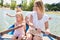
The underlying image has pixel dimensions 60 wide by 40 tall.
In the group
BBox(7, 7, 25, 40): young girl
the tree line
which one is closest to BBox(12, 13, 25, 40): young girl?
BBox(7, 7, 25, 40): young girl

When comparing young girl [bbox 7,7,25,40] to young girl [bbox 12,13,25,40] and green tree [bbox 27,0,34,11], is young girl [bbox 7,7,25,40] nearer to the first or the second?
young girl [bbox 12,13,25,40]

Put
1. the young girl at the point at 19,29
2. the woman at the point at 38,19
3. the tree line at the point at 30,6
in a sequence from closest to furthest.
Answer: the woman at the point at 38,19 → the young girl at the point at 19,29 → the tree line at the point at 30,6

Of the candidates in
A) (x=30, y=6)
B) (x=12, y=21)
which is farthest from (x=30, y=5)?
(x=12, y=21)

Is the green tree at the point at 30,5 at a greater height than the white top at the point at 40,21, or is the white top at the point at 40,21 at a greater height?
the green tree at the point at 30,5

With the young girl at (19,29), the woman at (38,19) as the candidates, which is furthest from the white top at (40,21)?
the young girl at (19,29)

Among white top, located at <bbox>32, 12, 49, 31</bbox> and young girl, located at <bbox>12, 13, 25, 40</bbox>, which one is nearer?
white top, located at <bbox>32, 12, 49, 31</bbox>

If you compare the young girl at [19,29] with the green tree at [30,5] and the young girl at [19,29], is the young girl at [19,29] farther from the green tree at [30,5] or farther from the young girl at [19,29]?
the green tree at [30,5]

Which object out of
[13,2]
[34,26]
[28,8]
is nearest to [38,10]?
[34,26]

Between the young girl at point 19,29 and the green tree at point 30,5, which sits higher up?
the green tree at point 30,5

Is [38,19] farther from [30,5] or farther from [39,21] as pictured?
[30,5]

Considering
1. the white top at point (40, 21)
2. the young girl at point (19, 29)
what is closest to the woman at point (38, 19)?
the white top at point (40, 21)

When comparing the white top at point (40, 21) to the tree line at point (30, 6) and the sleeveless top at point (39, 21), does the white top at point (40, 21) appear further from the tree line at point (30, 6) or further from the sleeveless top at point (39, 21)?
the tree line at point (30, 6)

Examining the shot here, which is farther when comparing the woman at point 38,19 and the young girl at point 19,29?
the young girl at point 19,29

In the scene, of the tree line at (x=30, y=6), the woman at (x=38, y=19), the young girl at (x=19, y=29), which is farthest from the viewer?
the tree line at (x=30, y=6)
